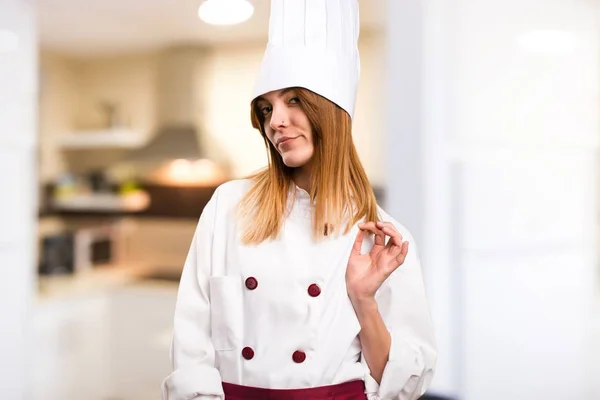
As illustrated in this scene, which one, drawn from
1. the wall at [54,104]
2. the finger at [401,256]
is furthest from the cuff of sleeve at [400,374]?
the wall at [54,104]

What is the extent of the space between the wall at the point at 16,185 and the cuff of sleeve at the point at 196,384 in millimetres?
A: 1015

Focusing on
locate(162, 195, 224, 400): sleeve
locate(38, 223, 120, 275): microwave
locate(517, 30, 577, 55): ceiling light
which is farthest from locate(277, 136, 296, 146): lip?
locate(38, 223, 120, 275): microwave

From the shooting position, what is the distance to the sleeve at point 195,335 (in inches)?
25.8

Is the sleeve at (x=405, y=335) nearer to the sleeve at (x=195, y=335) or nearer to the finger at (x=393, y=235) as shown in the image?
the finger at (x=393, y=235)

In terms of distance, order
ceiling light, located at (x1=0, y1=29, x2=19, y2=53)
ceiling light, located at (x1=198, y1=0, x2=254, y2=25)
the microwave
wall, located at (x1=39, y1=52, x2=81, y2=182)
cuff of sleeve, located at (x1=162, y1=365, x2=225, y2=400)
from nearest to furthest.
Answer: cuff of sleeve, located at (x1=162, y1=365, x2=225, y2=400)
ceiling light, located at (x1=198, y1=0, x2=254, y2=25)
ceiling light, located at (x1=0, y1=29, x2=19, y2=53)
the microwave
wall, located at (x1=39, y1=52, x2=81, y2=182)

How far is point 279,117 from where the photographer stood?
0.66 meters

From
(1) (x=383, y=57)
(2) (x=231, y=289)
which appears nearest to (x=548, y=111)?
(1) (x=383, y=57)

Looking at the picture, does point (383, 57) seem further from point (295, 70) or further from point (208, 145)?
point (208, 145)

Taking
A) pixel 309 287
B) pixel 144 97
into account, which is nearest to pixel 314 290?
pixel 309 287

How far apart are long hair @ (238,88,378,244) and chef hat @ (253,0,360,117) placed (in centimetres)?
2

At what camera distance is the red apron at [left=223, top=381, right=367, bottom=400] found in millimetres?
656

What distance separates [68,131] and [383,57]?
2.23m

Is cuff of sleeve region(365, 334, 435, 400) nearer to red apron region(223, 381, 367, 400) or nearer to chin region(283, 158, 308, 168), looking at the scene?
red apron region(223, 381, 367, 400)

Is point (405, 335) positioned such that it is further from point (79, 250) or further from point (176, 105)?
point (176, 105)
